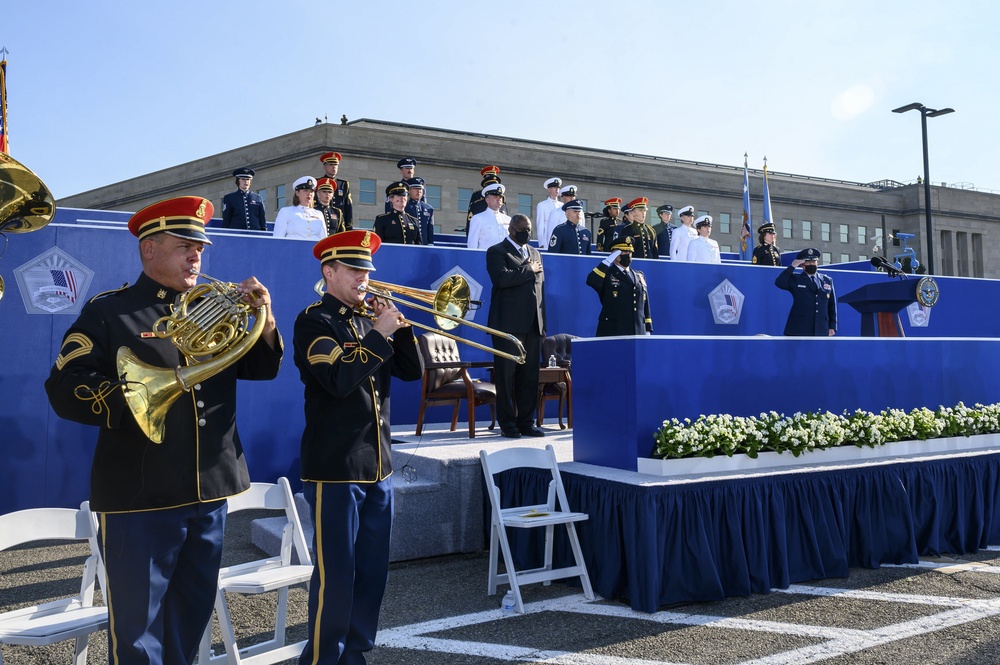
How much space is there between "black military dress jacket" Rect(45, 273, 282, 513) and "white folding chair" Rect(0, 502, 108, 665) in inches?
32.6

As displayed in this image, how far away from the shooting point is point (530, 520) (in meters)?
5.91

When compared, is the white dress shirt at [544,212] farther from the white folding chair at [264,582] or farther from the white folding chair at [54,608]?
the white folding chair at [54,608]

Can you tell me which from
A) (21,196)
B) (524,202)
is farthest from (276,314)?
(524,202)

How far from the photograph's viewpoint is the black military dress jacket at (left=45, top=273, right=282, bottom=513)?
3.15 m

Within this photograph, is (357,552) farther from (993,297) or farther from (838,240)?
(838,240)

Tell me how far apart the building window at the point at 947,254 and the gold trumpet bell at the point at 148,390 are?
72.8 metres

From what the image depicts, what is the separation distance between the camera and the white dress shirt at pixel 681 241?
16.5m

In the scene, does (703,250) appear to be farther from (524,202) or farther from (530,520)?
(524,202)

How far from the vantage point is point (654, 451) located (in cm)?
649

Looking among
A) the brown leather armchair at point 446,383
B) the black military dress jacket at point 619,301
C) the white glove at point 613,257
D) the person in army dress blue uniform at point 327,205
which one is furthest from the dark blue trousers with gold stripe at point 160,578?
the person in army dress blue uniform at point 327,205

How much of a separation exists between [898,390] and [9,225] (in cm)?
719

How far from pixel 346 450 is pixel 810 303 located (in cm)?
940

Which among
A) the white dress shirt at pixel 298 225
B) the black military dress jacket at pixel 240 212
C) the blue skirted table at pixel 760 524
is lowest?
the blue skirted table at pixel 760 524

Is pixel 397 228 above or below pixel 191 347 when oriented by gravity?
above
